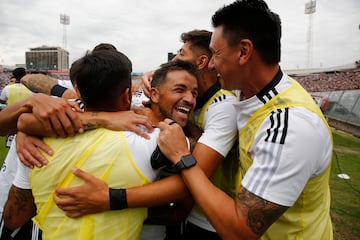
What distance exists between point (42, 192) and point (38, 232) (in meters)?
0.86

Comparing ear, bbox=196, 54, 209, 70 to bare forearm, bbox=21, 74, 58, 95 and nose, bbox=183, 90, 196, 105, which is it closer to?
nose, bbox=183, 90, 196, 105

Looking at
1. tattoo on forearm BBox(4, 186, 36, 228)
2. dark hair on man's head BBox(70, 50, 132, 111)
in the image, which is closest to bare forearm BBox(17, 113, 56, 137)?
dark hair on man's head BBox(70, 50, 132, 111)

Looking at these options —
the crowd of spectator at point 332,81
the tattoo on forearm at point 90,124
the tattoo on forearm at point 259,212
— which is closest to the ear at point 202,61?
the tattoo on forearm at point 90,124

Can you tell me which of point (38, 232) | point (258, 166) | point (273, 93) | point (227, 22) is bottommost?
point (38, 232)

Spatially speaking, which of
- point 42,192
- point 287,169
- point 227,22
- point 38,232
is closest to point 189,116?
point 227,22

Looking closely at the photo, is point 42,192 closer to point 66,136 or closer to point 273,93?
point 66,136

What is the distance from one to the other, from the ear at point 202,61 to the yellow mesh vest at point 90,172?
47.7 inches

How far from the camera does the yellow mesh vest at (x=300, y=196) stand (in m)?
1.70

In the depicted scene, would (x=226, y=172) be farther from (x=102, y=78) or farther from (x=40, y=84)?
(x=40, y=84)

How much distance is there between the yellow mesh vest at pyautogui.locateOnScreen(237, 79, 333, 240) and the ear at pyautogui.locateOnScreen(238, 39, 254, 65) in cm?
31

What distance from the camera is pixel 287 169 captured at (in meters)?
1.50

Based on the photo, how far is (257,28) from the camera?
1825 mm

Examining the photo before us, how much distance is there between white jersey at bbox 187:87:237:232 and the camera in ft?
6.34

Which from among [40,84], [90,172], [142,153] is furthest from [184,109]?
[40,84]
